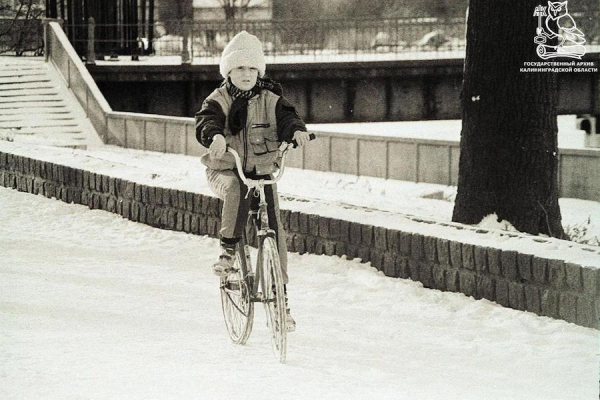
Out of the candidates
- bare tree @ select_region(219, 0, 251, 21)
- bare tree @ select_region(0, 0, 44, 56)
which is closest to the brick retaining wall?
bare tree @ select_region(0, 0, 44, 56)

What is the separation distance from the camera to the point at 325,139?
1956cm

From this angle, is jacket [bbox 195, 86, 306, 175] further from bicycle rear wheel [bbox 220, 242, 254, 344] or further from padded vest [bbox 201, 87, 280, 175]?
bicycle rear wheel [bbox 220, 242, 254, 344]

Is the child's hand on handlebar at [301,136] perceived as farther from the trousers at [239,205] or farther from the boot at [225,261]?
the boot at [225,261]

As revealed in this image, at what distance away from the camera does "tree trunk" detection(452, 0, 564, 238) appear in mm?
10086

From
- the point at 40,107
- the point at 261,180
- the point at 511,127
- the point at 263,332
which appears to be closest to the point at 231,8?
the point at 40,107

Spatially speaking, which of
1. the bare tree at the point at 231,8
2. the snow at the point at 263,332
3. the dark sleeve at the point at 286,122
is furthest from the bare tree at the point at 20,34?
the dark sleeve at the point at 286,122

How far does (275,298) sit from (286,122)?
987 mm

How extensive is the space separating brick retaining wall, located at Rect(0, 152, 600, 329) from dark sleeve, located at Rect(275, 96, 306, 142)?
1.95 metres

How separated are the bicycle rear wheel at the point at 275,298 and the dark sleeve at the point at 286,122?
60 centimetres

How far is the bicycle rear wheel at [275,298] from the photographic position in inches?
254

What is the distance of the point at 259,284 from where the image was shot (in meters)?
7.11

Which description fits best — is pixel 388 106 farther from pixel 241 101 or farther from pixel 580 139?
pixel 241 101

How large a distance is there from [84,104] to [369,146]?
30.5 ft

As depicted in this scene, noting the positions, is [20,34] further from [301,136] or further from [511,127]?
[301,136]
